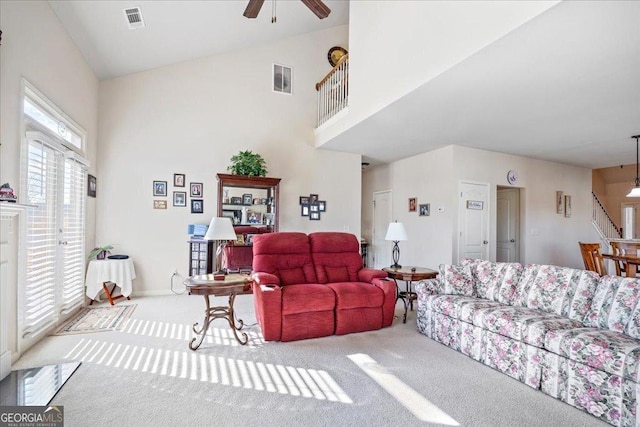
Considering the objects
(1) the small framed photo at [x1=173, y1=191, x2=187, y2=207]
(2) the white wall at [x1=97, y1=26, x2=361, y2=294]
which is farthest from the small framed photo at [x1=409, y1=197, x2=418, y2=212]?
(1) the small framed photo at [x1=173, y1=191, x2=187, y2=207]

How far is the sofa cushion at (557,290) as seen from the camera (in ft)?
8.44

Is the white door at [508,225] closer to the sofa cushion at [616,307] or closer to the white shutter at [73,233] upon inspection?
the sofa cushion at [616,307]

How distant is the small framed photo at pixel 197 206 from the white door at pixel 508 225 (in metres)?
6.05

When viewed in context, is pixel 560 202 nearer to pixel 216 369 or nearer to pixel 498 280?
pixel 498 280

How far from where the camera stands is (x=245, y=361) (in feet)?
8.97

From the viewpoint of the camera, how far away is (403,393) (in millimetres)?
2246

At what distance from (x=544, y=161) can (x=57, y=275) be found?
824 cm

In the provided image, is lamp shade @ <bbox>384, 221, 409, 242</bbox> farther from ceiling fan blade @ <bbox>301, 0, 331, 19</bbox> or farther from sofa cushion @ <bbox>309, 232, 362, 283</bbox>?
ceiling fan blade @ <bbox>301, 0, 331, 19</bbox>

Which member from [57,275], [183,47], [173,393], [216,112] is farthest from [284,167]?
[173,393]

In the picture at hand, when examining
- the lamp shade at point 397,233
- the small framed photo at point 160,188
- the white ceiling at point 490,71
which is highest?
the white ceiling at point 490,71

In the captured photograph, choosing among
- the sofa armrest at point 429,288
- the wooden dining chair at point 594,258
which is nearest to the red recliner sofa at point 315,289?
the sofa armrest at point 429,288

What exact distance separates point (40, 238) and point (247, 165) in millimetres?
2862

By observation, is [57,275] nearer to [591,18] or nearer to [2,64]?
[2,64]

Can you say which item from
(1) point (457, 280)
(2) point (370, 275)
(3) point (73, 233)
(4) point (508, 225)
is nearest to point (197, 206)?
(3) point (73, 233)
